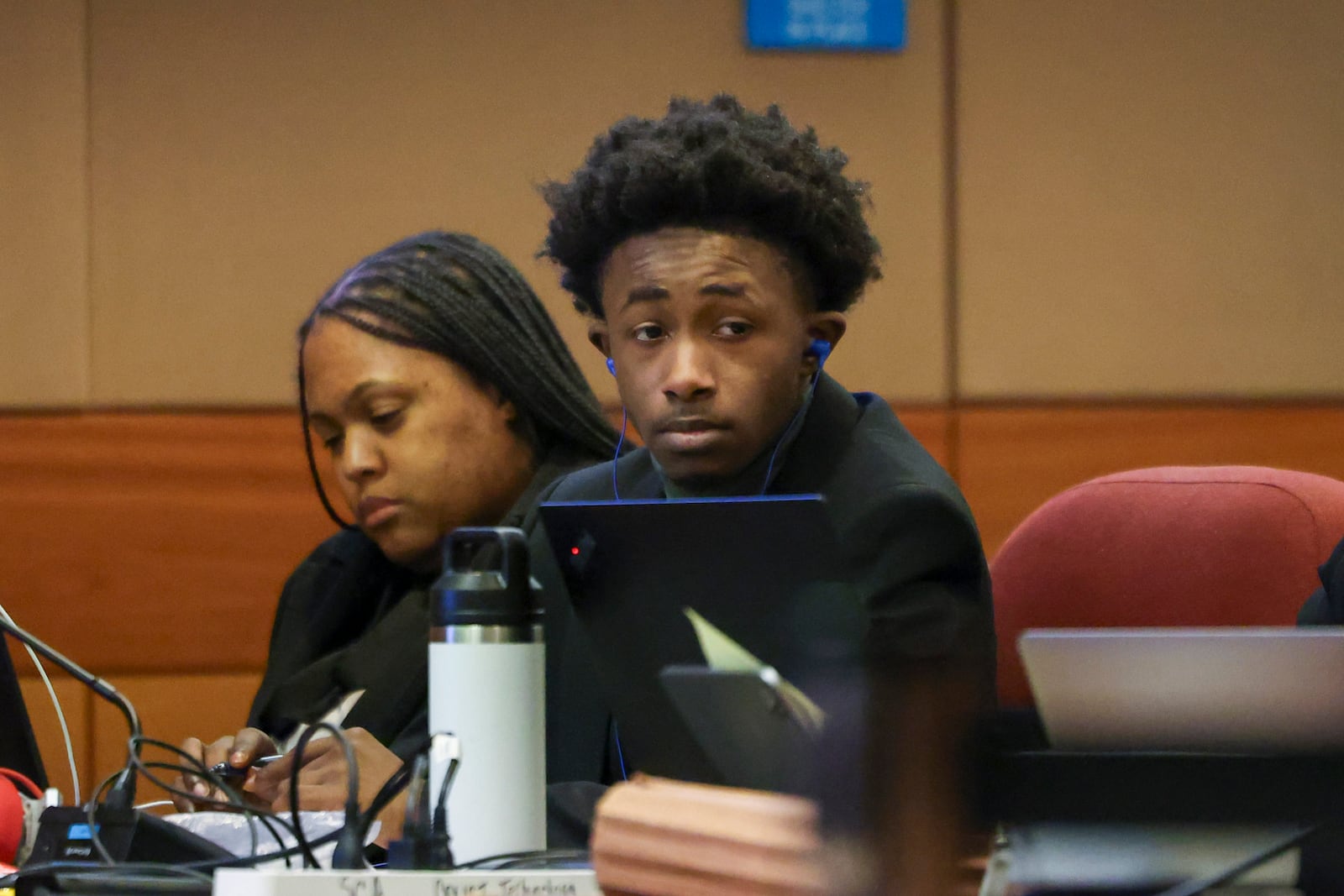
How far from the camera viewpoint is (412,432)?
1.64 metres

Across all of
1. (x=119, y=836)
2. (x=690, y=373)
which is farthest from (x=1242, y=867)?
(x=690, y=373)

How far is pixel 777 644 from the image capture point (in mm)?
833

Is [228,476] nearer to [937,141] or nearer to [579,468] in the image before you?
[579,468]

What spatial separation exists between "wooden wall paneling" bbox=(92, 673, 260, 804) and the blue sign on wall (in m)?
1.32

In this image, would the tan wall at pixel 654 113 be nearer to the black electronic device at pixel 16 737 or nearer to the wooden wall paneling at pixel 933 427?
the wooden wall paneling at pixel 933 427

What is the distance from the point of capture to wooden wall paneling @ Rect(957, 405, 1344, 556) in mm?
2291

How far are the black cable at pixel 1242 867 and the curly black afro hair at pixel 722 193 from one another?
0.83 metres

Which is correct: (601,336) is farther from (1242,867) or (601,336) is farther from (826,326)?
(1242,867)

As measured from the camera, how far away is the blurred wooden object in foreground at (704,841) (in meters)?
0.50

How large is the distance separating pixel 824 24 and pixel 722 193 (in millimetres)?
1171

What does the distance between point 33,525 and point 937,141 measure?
5.11ft

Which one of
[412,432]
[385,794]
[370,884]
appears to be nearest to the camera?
[370,884]

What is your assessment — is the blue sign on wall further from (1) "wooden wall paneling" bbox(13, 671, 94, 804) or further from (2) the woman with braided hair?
(1) "wooden wall paneling" bbox(13, 671, 94, 804)

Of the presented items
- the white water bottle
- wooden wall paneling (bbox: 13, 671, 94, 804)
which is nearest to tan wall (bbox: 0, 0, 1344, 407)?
wooden wall paneling (bbox: 13, 671, 94, 804)
